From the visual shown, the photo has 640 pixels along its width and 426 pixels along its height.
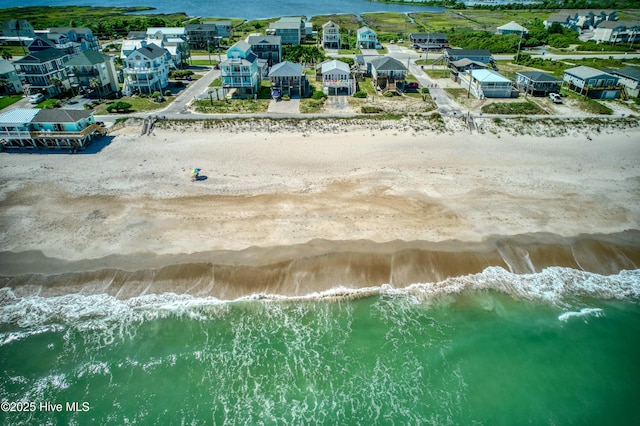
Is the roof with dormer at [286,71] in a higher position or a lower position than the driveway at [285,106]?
higher

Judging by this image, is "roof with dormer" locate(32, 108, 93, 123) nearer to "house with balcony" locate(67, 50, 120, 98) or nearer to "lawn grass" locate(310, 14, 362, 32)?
"house with balcony" locate(67, 50, 120, 98)

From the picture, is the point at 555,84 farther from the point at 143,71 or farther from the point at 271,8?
the point at 271,8

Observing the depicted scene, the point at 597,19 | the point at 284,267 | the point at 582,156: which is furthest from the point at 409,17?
the point at 284,267

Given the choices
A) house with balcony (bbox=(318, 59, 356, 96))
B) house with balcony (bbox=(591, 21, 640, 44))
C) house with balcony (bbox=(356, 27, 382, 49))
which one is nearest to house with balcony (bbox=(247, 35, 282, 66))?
house with balcony (bbox=(318, 59, 356, 96))

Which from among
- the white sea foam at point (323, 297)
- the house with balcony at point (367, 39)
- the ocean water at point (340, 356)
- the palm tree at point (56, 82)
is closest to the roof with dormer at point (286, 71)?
the palm tree at point (56, 82)

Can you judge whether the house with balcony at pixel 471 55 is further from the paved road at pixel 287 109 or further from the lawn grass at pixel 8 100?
the lawn grass at pixel 8 100

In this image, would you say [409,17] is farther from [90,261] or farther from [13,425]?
[13,425]
